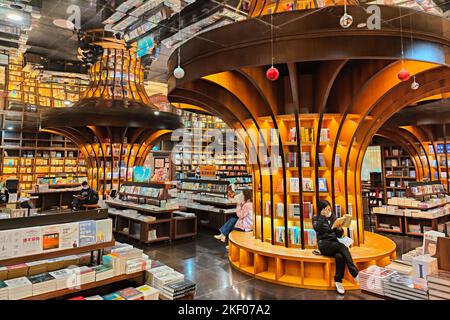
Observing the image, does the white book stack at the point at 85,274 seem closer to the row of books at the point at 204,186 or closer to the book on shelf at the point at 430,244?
the book on shelf at the point at 430,244

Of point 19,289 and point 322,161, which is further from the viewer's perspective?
point 322,161

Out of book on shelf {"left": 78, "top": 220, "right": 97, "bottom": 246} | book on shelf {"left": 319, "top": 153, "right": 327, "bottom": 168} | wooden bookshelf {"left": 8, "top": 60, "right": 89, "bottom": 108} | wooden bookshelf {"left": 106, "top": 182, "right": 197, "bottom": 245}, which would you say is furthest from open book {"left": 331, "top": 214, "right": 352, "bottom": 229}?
wooden bookshelf {"left": 8, "top": 60, "right": 89, "bottom": 108}

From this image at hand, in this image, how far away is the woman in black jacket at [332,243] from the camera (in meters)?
3.78

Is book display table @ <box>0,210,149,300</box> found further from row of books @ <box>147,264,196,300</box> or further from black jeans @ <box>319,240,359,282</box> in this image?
black jeans @ <box>319,240,359,282</box>

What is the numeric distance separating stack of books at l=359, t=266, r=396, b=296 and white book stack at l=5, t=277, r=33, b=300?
2.64m

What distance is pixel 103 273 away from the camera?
2.56 meters

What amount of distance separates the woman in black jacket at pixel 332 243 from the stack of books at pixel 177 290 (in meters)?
2.08

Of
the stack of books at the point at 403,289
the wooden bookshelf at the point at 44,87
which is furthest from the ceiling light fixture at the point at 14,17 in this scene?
the stack of books at the point at 403,289

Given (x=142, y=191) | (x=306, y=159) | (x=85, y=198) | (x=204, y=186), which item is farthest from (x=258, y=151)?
(x=85, y=198)

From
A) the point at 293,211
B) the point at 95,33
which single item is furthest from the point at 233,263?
the point at 95,33

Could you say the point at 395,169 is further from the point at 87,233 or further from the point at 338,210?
the point at 87,233

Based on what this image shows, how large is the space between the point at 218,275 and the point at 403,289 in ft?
9.36

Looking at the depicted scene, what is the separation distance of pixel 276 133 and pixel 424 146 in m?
8.55
